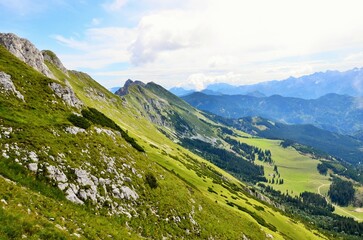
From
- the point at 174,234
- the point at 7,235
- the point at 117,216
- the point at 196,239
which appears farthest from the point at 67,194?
the point at 196,239

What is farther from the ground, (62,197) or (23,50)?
(23,50)

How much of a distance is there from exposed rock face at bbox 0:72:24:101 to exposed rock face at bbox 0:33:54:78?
8033 cm

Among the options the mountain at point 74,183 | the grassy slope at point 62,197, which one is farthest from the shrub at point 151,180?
the grassy slope at point 62,197

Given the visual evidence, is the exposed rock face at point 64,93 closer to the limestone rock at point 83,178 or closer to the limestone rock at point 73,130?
the limestone rock at point 73,130

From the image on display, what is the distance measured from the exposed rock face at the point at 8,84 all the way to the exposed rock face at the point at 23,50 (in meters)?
80.3

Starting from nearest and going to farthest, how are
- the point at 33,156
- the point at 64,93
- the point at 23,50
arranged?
the point at 33,156, the point at 64,93, the point at 23,50

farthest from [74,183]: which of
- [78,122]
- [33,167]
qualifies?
[78,122]

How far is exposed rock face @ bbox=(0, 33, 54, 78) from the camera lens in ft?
408

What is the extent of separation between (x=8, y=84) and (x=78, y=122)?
1301 cm

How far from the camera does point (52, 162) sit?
127ft

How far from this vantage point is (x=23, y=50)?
136125 mm

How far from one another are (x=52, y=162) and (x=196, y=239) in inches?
1023

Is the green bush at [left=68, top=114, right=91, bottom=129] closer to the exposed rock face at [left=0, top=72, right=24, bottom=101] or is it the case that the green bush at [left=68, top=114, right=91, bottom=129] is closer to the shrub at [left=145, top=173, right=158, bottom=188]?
the exposed rock face at [left=0, top=72, right=24, bottom=101]

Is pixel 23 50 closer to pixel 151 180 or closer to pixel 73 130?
pixel 73 130
